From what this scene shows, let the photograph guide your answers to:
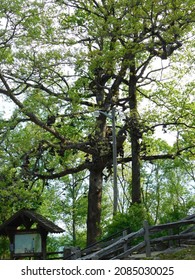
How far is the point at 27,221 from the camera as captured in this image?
21.4m

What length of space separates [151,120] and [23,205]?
8.33m

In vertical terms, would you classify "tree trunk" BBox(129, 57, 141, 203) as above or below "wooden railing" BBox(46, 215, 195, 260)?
above

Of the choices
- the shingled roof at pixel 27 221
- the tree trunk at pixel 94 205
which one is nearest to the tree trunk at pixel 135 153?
the tree trunk at pixel 94 205

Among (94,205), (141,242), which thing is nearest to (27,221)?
(94,205)

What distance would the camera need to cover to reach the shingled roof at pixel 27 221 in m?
20.5

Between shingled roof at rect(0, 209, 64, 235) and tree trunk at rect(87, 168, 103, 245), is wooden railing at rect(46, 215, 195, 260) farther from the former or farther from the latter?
tree trunk at rect(87, 168, 103, 245)

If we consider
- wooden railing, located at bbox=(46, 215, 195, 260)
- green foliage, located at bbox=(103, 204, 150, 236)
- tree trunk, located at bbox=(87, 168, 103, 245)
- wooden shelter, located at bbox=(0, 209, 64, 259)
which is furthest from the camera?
tree trunk, located at bbox=(87, 168, 103, 245)

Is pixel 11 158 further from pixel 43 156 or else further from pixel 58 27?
pixel 58 27

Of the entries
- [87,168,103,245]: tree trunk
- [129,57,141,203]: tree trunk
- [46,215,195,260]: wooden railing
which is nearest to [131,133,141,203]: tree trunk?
[129,57,141,203]: tree trunk

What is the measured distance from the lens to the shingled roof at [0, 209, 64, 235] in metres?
20.5

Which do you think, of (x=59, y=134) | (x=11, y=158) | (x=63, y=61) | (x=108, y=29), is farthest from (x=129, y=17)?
(x=11, y=158)

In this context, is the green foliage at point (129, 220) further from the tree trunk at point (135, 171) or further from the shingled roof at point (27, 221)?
the tree trunk at point (135, 171)

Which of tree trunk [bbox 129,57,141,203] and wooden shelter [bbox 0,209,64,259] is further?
tree trunk [bbox 129,57,141,203]

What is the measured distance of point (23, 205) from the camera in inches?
831
